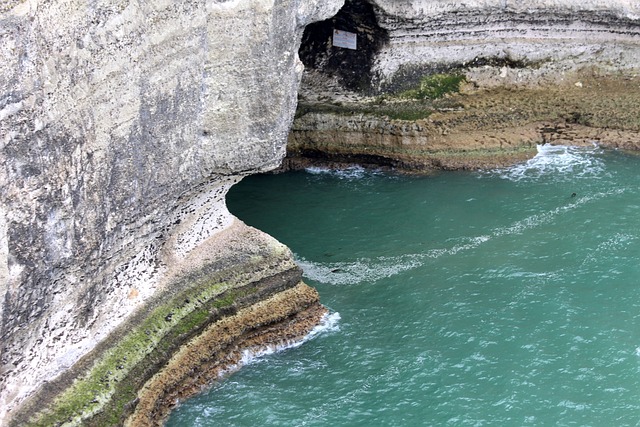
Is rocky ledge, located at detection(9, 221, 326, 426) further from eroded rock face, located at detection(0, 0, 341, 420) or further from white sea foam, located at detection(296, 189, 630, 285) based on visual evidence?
white sea foam, located at detection(296, 189, 630, 285)

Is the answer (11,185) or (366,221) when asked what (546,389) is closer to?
(366,221)

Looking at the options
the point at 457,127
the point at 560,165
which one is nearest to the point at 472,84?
the point at 457,127

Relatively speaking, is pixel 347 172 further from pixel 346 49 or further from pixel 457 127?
pixel 346 49

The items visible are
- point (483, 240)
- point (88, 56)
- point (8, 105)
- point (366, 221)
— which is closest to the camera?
point (8, 105)

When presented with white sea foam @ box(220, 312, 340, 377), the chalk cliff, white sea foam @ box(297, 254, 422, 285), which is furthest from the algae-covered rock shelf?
white sea foam @ box(297, 254, 422, 285)

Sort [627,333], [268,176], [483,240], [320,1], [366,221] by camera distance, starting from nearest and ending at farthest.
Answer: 1. [627,333]
2. [320,1]
3. [483,240]
4. [366,221]
5. [268,176]

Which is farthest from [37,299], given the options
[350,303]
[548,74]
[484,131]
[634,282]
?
[548,74]
